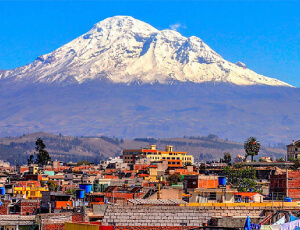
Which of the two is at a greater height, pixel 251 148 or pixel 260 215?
pixel 251 148

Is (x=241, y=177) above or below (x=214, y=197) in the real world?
above

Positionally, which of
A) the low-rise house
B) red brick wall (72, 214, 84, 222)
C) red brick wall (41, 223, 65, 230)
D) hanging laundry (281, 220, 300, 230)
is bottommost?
red brick wall (41, 223, 65, 230)

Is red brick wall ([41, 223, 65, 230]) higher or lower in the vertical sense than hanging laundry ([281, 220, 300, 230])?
lower

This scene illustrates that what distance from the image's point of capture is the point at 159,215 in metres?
33.7

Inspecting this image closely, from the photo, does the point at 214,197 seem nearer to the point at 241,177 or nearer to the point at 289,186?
the point at 289,186

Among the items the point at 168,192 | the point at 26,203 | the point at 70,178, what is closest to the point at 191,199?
the point at 168,192

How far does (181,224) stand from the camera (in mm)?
33438

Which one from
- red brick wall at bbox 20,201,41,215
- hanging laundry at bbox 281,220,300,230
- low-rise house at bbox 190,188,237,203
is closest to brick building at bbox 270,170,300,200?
low-rise house at bbox 190,188,237,203

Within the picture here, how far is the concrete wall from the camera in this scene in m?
33.4

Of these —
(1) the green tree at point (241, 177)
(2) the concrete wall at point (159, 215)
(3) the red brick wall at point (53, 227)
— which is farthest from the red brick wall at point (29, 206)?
(1) the green tree at point (241, 177)

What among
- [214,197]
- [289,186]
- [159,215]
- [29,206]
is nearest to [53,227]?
[159,215]

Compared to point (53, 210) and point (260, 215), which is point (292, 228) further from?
point (53, 210)

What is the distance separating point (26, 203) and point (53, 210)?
3188 mm

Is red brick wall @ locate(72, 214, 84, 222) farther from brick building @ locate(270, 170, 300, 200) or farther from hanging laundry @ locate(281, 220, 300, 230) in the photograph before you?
brick building @ locate(270, 170, 300, 200)
